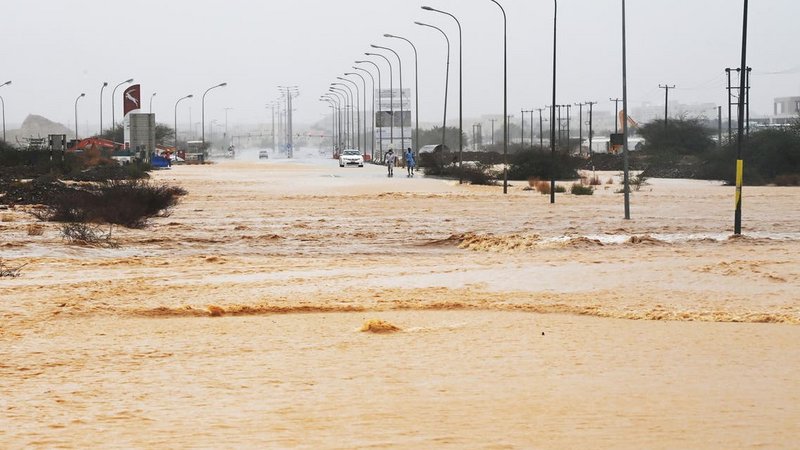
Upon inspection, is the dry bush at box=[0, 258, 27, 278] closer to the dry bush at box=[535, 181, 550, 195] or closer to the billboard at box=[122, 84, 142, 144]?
the dry bush at box=[535, 181, 550, 195]

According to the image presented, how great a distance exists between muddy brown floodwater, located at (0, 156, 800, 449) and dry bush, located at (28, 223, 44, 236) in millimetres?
182

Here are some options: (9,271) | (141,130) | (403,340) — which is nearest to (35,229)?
(9,271)

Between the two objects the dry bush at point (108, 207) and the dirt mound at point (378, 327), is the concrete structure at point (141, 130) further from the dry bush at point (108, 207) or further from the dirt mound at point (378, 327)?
the dirt mound at point (378, 327)

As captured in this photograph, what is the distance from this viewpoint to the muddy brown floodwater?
862 centimetres

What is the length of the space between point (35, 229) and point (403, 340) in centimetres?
1501

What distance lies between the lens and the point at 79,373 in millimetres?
10938

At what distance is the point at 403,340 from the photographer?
12.9 meters

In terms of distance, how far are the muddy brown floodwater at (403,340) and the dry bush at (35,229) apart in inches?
7.2

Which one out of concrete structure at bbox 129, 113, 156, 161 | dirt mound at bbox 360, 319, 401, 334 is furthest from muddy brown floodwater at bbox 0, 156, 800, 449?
concrete structure at bbox 129, 113, 156, 161

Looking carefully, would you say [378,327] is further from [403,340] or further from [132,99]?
[132,99]

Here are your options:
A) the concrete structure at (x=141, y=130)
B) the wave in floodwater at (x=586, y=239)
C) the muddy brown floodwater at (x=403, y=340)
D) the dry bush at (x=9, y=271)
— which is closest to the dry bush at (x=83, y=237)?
the muddy brown floodwater at (x=403, y=340)

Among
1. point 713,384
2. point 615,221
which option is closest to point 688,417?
point 713,384

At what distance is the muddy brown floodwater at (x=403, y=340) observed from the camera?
8625mm

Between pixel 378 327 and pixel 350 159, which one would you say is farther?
pixel 350 159
